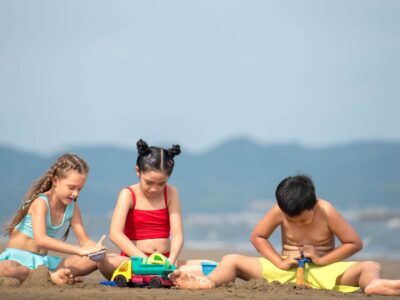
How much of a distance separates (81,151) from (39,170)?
4867 millimetres

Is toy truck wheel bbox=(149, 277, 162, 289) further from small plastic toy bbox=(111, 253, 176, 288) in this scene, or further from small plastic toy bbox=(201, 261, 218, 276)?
small plastic toy bbox=(201, 261, 218, 276)

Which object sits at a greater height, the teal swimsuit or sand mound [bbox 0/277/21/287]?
the teal swimsuit

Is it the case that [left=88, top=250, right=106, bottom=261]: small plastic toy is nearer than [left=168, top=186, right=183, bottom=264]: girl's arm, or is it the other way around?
[left=88, top=250, right=106, bottom=261]: small plastic toy

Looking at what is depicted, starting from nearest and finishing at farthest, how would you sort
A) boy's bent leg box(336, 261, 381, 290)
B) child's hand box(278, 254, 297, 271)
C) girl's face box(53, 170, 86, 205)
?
boy's bent leg box(336, 261, 381, 290)
child's hand box(278, 254, 297, 271)
girl's face box(53, 170, 86, 205)

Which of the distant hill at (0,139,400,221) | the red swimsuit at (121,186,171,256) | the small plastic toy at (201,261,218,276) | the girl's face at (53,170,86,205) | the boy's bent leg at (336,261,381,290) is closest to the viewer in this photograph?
the boy's bent leg at (336,261,381,290)

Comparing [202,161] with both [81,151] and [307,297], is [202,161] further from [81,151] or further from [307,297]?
[307,297]

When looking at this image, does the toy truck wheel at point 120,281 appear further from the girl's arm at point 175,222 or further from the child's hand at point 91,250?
the girl's arm at point 175,222

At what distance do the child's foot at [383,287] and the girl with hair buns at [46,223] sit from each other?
1.69 metres

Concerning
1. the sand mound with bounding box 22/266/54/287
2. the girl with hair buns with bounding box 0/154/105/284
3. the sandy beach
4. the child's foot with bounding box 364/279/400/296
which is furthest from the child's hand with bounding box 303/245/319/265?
the sand mound with bounding box 22/266/54/287

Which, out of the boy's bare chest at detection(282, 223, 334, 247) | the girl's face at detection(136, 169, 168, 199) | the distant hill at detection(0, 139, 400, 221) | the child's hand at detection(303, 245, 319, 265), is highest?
the distant hill at detection(0, 139, 400, 221)

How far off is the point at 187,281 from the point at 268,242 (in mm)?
647

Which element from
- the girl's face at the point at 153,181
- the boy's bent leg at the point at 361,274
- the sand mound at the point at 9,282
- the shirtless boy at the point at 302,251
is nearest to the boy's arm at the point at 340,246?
the shirtless boy at the point at 302,251

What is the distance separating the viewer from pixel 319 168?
1592 inches

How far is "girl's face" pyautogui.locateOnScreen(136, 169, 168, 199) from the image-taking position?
5477mm
